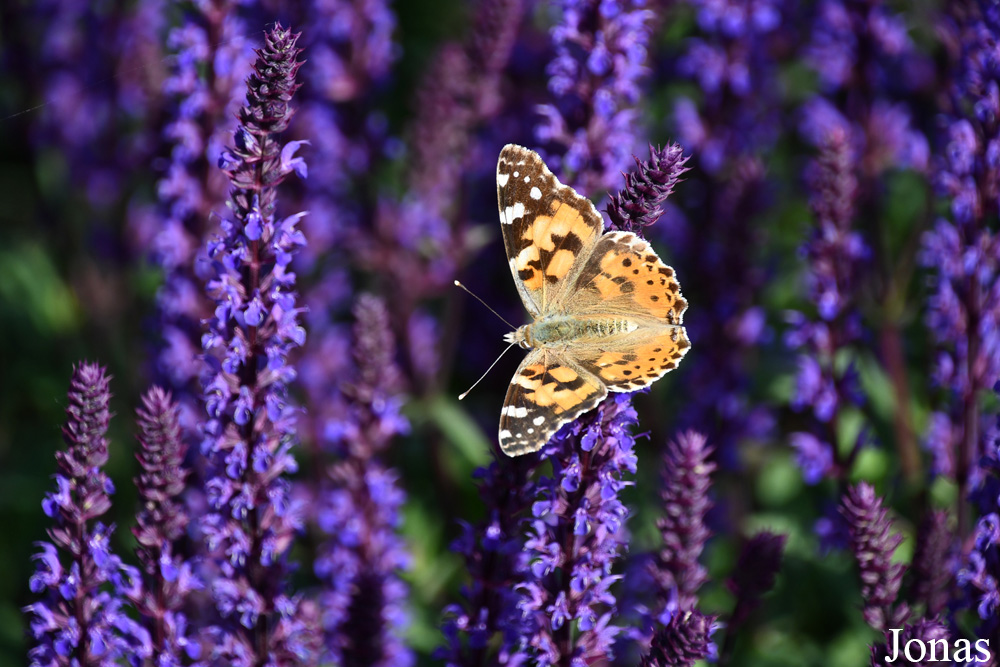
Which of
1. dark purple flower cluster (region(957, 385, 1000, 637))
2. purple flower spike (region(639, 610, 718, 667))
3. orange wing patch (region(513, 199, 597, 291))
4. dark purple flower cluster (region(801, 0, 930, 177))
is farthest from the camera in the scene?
dark purple flower cluster (region(801, 0, 930, 177))

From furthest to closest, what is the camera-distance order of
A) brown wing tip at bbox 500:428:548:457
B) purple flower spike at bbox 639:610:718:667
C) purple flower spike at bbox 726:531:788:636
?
1. purple flower spike at bbox 726:531:788:636
2. brown wing tip at bbox 500:428:548:457
3. purple flower spike at bbox 639:610:718:667

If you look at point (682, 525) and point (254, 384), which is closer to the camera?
point (254, 384)

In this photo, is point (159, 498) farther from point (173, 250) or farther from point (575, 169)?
point (575, 169)

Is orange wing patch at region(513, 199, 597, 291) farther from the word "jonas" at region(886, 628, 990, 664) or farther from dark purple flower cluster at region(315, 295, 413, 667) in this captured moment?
the word "jonas" at region(886, 628, 990, 664)

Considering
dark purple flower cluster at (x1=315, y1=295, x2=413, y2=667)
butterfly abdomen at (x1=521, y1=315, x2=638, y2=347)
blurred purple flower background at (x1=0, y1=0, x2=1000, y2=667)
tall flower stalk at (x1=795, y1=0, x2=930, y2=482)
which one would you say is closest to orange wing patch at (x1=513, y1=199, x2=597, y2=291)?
butterfly abdomen at (x1=521, y1=315, x2=638, y2=347)

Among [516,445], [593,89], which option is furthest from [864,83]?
[516,445]

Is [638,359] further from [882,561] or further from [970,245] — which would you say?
[970,245]

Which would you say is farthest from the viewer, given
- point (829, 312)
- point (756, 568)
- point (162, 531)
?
point (829, 312)

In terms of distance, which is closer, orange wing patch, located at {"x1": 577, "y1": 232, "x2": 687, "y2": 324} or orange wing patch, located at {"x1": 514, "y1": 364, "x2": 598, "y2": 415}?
orange wing patch, located at {"x1": 514, "y1": 364, "x2": 598, "y2": 415}
